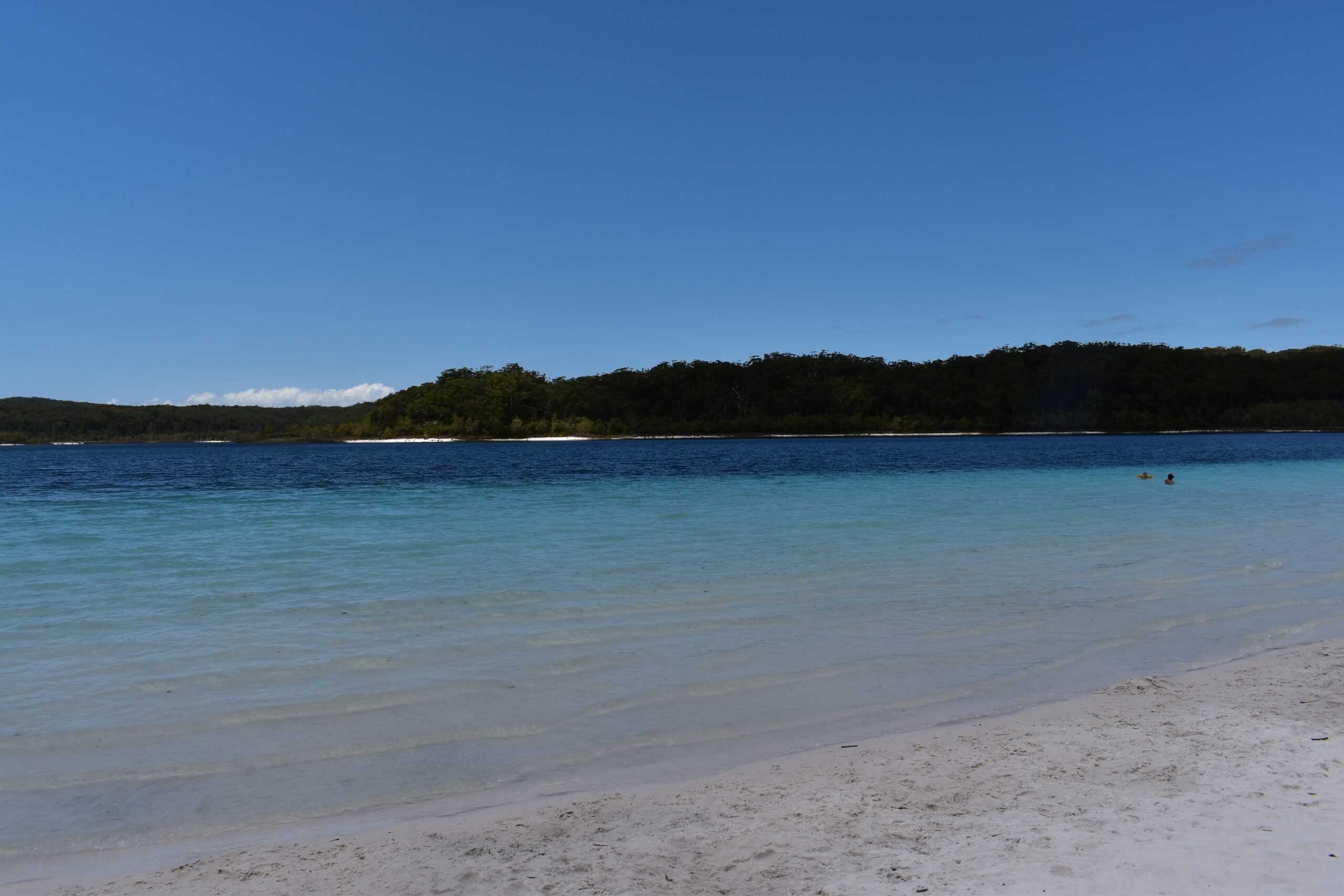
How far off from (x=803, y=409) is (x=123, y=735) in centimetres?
14841

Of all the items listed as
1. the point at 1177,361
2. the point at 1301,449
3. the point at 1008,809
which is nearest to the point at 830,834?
the point at 1008,809

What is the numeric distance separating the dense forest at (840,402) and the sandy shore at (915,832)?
13828cm

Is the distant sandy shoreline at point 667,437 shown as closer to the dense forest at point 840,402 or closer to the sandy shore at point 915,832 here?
the dense forest at point 840,402

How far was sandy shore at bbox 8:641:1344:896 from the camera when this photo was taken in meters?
3.02

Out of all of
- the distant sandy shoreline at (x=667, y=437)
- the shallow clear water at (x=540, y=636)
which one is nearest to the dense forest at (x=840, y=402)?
the distant sandy shoreline at (x=667, y=437)

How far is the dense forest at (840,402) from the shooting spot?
134 metres

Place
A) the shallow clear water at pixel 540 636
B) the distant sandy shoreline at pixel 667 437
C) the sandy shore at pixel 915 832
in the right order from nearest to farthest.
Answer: the sandy shore at pixel 915 832 < the shallow clear water at pixel 540 636 < the distant sandy shoreline at pixel 667 437

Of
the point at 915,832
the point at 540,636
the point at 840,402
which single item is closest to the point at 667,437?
the point at 840,402

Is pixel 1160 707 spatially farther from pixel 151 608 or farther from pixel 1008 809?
pixel 151 608

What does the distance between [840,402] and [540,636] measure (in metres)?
147

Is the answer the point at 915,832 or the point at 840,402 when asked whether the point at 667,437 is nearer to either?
the point at 840,402

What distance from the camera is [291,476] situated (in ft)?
133

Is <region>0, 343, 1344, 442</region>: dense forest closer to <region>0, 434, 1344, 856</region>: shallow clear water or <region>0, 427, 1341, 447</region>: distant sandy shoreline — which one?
<region>0, 427, 1341, 447</region>: distant sandy shoreline

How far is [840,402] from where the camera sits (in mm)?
149875
